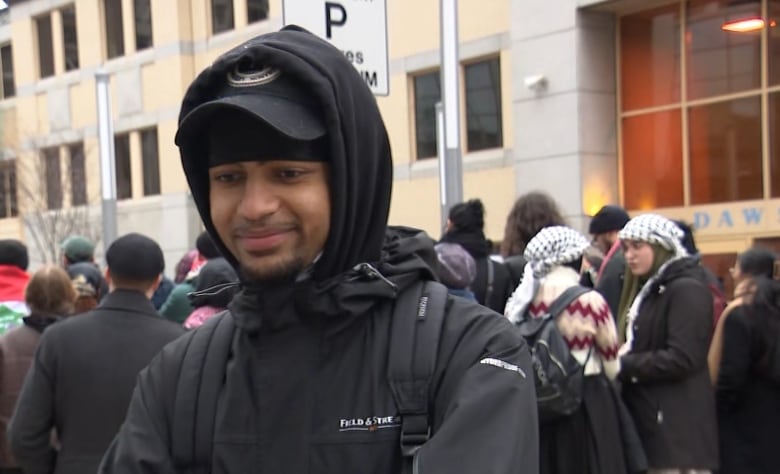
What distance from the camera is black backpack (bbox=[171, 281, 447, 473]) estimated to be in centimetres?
161

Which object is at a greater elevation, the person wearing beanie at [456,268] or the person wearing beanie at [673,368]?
the person wearing beanie at [456,268]

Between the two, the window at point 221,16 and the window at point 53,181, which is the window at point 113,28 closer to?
the window at point 53,181

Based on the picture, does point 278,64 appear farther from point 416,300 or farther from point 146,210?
point 146,210

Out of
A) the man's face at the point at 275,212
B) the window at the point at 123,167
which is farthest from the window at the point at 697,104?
the window at the point at 123,167

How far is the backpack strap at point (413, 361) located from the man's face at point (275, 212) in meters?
0.21

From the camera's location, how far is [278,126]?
5.29 feet

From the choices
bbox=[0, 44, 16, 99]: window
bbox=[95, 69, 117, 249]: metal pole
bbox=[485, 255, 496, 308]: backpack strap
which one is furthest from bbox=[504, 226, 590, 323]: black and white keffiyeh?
bbox=[0, 44, 16, 99]: window

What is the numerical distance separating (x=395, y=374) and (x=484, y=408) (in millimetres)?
172

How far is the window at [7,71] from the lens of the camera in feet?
88.2

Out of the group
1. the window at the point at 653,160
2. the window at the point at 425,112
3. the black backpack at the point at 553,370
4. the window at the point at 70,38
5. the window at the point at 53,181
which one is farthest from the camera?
the window at the point at 70,38

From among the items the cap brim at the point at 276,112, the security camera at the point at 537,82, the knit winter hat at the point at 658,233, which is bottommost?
the knit winter hat at the point at 658,233

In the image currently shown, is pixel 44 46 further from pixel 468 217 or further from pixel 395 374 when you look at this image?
pixel 395 374

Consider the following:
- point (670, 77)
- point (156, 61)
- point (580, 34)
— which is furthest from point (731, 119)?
point (156, 61)

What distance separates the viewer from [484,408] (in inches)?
61.3
